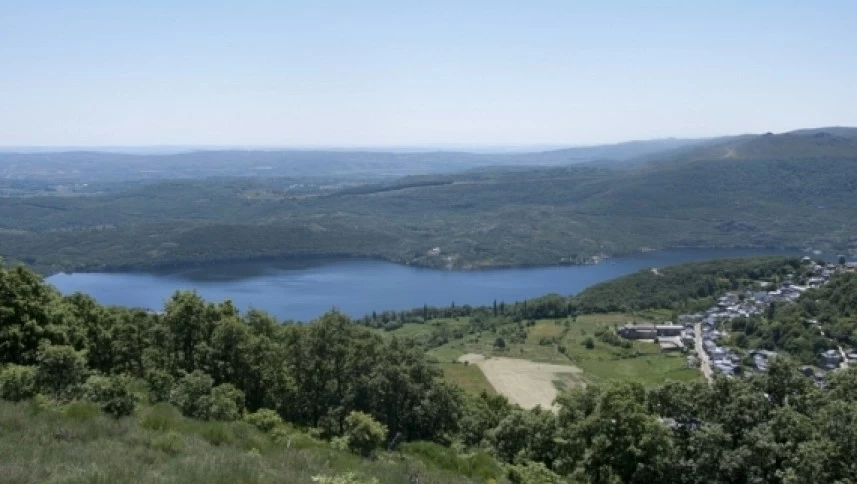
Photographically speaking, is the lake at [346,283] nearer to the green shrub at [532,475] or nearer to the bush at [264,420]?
the bush at [264,420]

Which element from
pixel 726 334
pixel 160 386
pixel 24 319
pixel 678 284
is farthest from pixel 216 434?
pixel 678 284

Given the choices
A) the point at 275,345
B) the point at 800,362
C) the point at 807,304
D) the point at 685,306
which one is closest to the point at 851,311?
the point at 807,304

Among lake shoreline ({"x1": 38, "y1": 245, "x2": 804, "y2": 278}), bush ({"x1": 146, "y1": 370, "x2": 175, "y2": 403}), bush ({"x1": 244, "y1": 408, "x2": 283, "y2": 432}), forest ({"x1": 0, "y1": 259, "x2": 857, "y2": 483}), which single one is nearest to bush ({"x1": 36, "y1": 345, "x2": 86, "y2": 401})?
forest ({"x1": 0, "y1": 259, "x2": 857, "y2": 483})

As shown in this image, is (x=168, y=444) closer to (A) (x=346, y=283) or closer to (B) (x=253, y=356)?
(B) (x=253, y=356)

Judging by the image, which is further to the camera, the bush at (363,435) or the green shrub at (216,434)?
the bush at (363,435)

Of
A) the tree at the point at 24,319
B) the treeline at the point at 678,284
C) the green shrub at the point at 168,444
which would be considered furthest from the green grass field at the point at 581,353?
the green shrub at the point at 168,444

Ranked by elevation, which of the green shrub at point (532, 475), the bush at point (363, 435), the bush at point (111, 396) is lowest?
the green shrub at point (532, 475)
